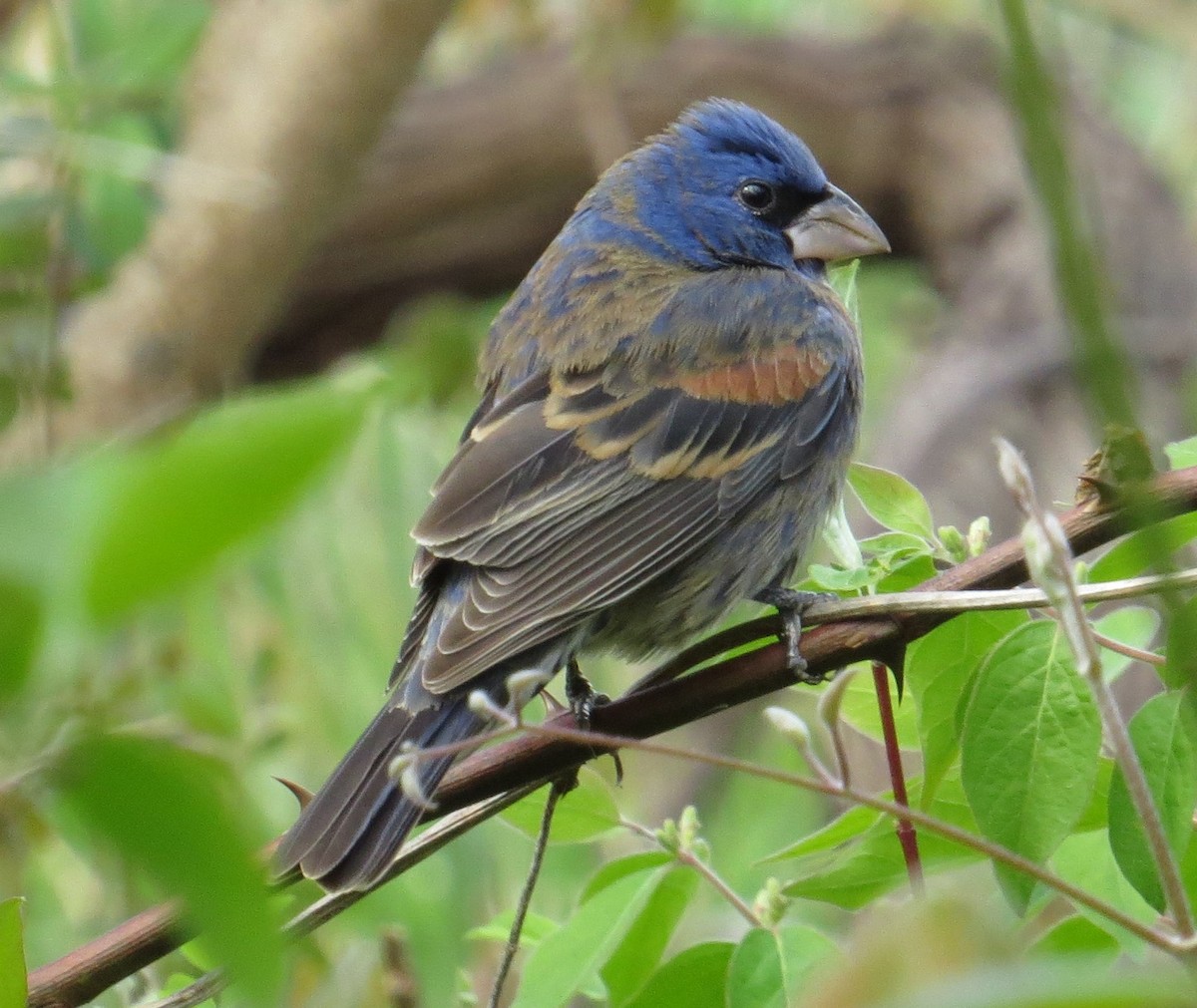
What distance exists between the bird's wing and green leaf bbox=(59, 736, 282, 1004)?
1749mm

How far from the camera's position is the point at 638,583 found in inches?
109

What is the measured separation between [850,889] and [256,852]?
1190 millimetres

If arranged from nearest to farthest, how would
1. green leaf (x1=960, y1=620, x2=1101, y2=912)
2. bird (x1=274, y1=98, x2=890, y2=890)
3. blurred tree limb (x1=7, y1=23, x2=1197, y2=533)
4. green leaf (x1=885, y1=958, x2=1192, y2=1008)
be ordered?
1. green leaf (x1=885, y1=958, x2=1192, y2=1008)
2. green leaf (x1=960, y1=620, x2=1101, y2=912)
3. bird (x1=274, y1=98, x2=890, y2=890)
4. blurred tree limb (x1=7, y1=23, x2=1197, y2=533)

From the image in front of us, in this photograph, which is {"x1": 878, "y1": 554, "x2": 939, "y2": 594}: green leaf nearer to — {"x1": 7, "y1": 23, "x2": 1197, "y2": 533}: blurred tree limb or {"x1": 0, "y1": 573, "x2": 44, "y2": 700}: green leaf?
{"x1": 0, "y1": 573, "x2": 44, "y2": 700}: green leaf

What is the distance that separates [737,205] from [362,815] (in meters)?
1.98

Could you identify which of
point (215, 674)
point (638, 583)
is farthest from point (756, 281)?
point (215, 674)

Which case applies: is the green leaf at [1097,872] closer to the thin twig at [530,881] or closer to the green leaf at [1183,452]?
the green leaf at [1183,452]

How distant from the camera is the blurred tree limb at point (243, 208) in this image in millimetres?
4887

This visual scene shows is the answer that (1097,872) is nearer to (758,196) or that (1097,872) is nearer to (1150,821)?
(1150,821)

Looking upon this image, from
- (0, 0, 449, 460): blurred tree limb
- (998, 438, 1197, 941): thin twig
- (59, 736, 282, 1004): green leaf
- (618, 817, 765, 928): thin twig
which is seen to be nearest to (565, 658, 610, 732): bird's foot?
(618, 817, 765, 928): thin twig

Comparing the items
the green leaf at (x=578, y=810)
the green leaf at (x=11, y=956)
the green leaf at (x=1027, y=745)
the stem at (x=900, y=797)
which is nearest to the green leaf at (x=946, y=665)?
the stem at (x=900, y=797)

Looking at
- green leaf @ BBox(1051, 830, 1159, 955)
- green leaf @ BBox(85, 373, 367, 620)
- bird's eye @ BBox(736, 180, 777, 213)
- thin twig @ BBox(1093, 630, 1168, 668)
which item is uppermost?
green leaf @ BBox(85, 373, 367, 620)

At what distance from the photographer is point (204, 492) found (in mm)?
642

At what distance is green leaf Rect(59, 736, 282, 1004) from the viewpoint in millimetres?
699
